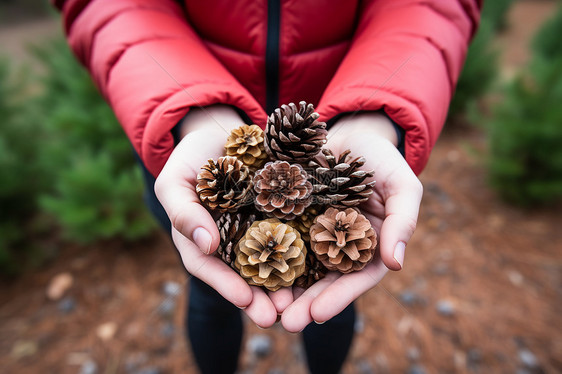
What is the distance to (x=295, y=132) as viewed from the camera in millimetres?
1046

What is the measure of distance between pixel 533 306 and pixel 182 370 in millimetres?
2087

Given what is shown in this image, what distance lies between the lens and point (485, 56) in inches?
156

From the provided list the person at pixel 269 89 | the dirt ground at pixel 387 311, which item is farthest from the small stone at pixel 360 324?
the person at pixel 269 89

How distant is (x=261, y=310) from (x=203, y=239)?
24 centimetres

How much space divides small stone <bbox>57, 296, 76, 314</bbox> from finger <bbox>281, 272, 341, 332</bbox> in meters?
1.88

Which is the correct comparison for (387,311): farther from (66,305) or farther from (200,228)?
(66,305)

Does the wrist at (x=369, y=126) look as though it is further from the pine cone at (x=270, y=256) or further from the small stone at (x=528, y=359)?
the small stone at (x=528, y=359)

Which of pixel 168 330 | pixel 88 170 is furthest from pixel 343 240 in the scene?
pixel 88 170

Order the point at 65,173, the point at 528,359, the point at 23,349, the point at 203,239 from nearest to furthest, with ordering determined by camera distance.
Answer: the point at 203,239 < the point at 528,359 < the point at 23,349 < the point at 65,173

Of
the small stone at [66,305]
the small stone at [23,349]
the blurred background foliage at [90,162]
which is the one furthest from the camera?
the blurred background foliage at [90,162]

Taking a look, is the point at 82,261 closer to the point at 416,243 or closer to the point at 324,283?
the point at 324,283

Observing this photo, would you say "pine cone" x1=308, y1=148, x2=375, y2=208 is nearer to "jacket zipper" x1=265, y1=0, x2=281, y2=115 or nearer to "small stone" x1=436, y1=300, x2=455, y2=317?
"jacket zipper" x1=265, y1=0, x2=281, y2=115

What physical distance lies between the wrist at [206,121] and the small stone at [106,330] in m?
1.52

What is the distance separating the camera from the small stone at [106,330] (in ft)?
6.84
